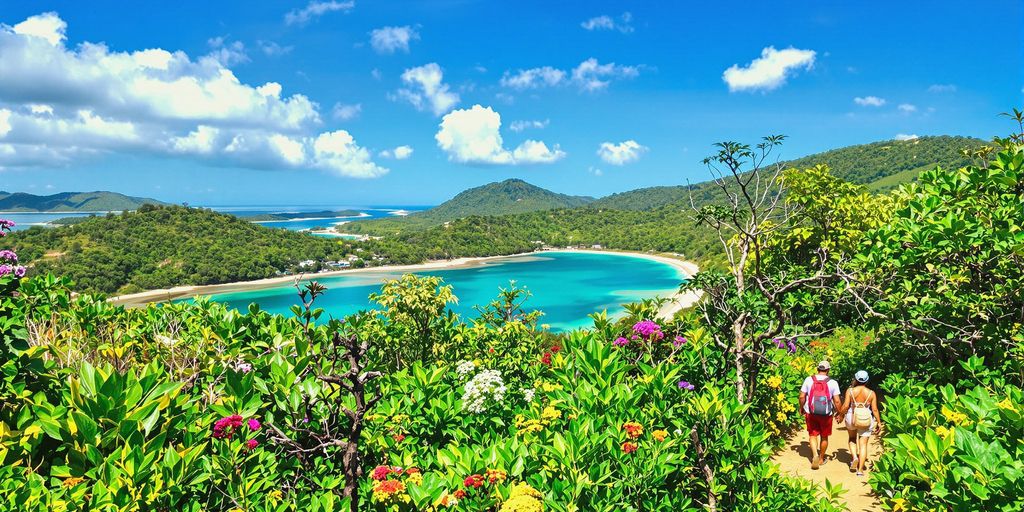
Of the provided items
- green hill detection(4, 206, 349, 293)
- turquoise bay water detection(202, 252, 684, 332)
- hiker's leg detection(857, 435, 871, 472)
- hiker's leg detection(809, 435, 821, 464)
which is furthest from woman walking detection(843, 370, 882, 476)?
green hill detection(4, 206, 349, 293)

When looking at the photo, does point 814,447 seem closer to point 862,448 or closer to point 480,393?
point 862,448

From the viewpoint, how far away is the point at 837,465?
6.93m

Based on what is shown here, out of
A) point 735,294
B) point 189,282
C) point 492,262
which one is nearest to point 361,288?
point 189,282

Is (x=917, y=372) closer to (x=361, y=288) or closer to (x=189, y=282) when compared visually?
(x=361, y=288)

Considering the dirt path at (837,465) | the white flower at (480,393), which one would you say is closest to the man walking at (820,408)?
the dirt path at (837,465)

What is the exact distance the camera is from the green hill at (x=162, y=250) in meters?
79.0

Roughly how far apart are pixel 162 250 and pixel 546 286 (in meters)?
71.5

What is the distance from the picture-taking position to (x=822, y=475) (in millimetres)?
6699

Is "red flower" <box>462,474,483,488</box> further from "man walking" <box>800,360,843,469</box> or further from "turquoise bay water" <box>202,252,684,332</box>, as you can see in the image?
"turquoise bay water" <box>202,252,684,332</box>

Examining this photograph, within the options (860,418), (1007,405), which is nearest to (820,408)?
(860,418)

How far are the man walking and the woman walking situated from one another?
0.69 ft

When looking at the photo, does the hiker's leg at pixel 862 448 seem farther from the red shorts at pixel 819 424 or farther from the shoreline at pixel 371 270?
the shoreline at pixel 371 270

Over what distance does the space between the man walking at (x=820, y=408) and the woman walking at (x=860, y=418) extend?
0.21m

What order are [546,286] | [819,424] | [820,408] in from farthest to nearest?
1. [546,286]
2. [819,424]
3. [820,408]
